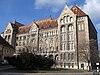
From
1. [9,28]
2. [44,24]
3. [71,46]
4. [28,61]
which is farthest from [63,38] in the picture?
[9,28]

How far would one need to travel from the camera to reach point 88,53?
68.4m

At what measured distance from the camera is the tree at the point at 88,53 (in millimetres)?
68494

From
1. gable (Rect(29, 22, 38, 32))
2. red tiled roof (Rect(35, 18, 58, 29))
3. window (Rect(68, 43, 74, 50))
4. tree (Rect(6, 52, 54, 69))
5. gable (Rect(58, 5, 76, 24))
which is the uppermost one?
gable (Rect(58, 5, 76, 24))

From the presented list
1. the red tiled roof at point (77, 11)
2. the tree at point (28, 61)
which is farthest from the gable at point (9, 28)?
the tree at point (28, 61)

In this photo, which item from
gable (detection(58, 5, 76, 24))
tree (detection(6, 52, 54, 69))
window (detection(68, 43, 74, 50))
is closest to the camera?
tree (detection(6, 52, 54, 69))

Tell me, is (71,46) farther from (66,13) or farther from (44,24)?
(44,24)

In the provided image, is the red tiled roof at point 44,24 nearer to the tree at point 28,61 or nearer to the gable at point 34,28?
the gable at point 34,28

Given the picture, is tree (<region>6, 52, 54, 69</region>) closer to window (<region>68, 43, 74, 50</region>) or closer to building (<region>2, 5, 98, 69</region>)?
building (<region>2, 5, 98, 69</region>)

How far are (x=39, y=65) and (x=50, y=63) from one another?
4.34 m

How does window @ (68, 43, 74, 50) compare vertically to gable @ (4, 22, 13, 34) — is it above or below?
below

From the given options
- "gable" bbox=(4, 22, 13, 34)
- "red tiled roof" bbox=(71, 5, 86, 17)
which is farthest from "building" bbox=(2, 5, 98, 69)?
"gable" bbox=(4, 22, 13, 34)

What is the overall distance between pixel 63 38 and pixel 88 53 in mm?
18523

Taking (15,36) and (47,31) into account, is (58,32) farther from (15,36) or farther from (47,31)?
(15,36)

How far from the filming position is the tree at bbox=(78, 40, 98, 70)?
68.5m
